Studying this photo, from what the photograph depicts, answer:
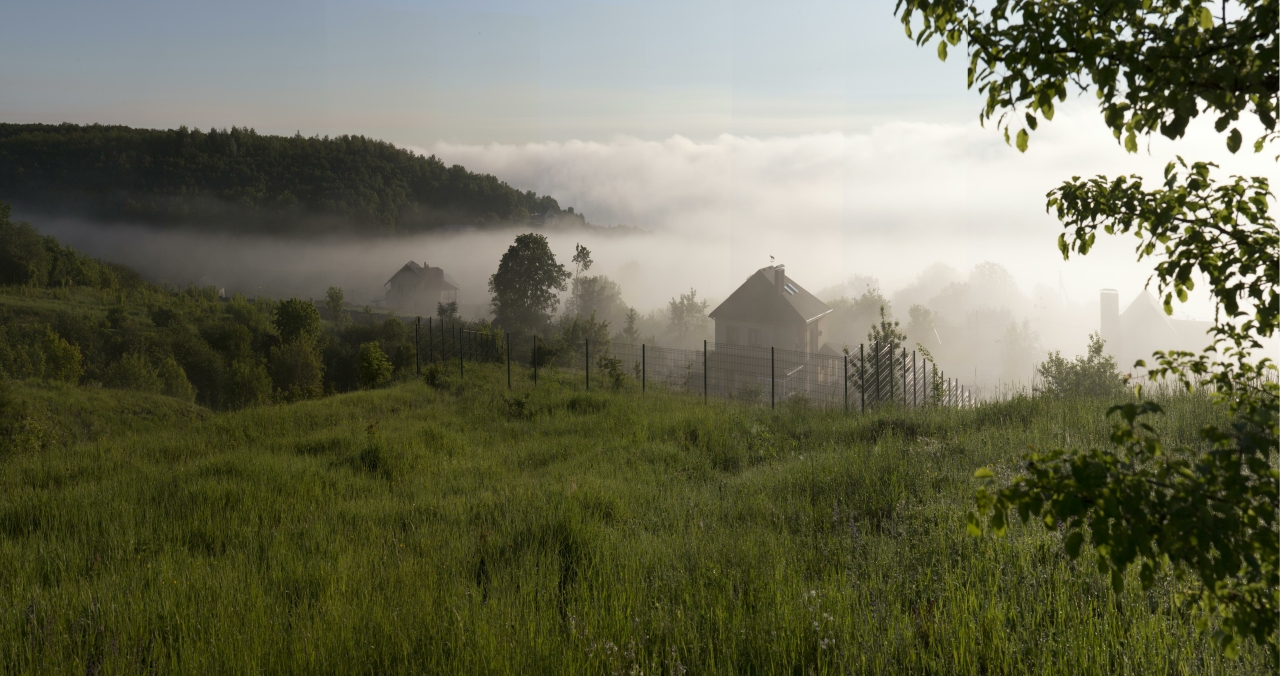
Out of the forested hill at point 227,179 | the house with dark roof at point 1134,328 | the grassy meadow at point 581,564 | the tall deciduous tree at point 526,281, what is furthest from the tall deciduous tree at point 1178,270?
the forested hill at point 227,179

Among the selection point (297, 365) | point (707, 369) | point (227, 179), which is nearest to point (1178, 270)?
point (707, 369)

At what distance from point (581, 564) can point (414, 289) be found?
301 feet

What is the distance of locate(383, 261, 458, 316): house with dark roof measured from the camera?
296ft

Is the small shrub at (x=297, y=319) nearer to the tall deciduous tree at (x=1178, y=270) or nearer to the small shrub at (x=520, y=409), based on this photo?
the small shrub at (x=520, y=409)

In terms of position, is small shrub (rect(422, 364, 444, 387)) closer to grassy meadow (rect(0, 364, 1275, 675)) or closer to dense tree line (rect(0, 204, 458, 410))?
grassy meadow (rect(0, 364, 1275, 675))

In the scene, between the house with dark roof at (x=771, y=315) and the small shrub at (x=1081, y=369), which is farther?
the house with dark roof at (x=771, y=315)

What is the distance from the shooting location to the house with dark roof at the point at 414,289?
296 ft

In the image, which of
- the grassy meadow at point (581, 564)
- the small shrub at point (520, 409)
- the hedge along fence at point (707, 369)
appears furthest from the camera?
the hedge along fence at point (707, 369)

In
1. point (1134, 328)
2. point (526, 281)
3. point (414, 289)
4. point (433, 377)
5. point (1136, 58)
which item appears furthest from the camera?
point (414, 289)

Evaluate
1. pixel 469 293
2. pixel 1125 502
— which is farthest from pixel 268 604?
pixel 469 293

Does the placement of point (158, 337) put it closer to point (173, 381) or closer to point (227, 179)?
point (173, 381)

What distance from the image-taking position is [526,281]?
54.9 m

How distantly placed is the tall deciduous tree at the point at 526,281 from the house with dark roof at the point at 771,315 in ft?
48.5

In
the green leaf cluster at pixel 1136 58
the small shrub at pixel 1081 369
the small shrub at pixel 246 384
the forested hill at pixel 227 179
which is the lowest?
the small shrub at pixel 246 384
